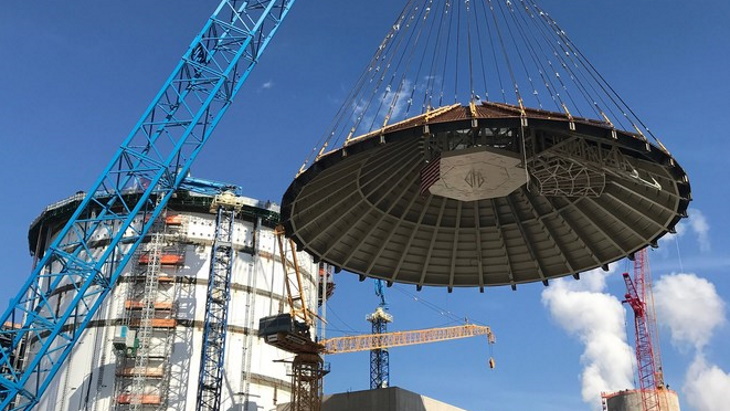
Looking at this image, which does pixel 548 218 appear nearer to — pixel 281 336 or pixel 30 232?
pixel 281 336

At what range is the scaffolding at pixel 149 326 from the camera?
64.7 m

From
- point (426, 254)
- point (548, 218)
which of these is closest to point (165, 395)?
point (426, 254)

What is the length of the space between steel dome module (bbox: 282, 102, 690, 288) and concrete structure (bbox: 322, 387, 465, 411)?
15258mm

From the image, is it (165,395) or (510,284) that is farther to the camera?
(165,395)

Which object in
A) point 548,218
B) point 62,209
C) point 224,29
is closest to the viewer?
point 548,218

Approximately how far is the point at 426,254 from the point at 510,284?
18.1 ft

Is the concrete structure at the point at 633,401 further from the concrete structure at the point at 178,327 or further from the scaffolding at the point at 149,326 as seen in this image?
the scaffolding at the point at 149,326

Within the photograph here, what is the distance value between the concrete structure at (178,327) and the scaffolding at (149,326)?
0.09 metres

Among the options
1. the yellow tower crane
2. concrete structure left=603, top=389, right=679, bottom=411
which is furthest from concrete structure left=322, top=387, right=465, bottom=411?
concrete structure left=603, top=389, right=679, bottom=411

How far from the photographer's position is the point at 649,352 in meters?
124

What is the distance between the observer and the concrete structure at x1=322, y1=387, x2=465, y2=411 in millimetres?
57781

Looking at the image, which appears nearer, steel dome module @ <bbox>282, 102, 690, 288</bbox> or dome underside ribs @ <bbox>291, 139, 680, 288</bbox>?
steel dome module @ <bbox>282, 102, 690, 288</bbox>

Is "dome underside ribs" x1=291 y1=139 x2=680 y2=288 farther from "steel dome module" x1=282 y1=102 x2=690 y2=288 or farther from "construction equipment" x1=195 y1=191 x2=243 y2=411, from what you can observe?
"construction equipment" x1=195 y1=191 x2=243 y2=411

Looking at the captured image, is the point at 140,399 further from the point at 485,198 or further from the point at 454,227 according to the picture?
the point at 485,198
